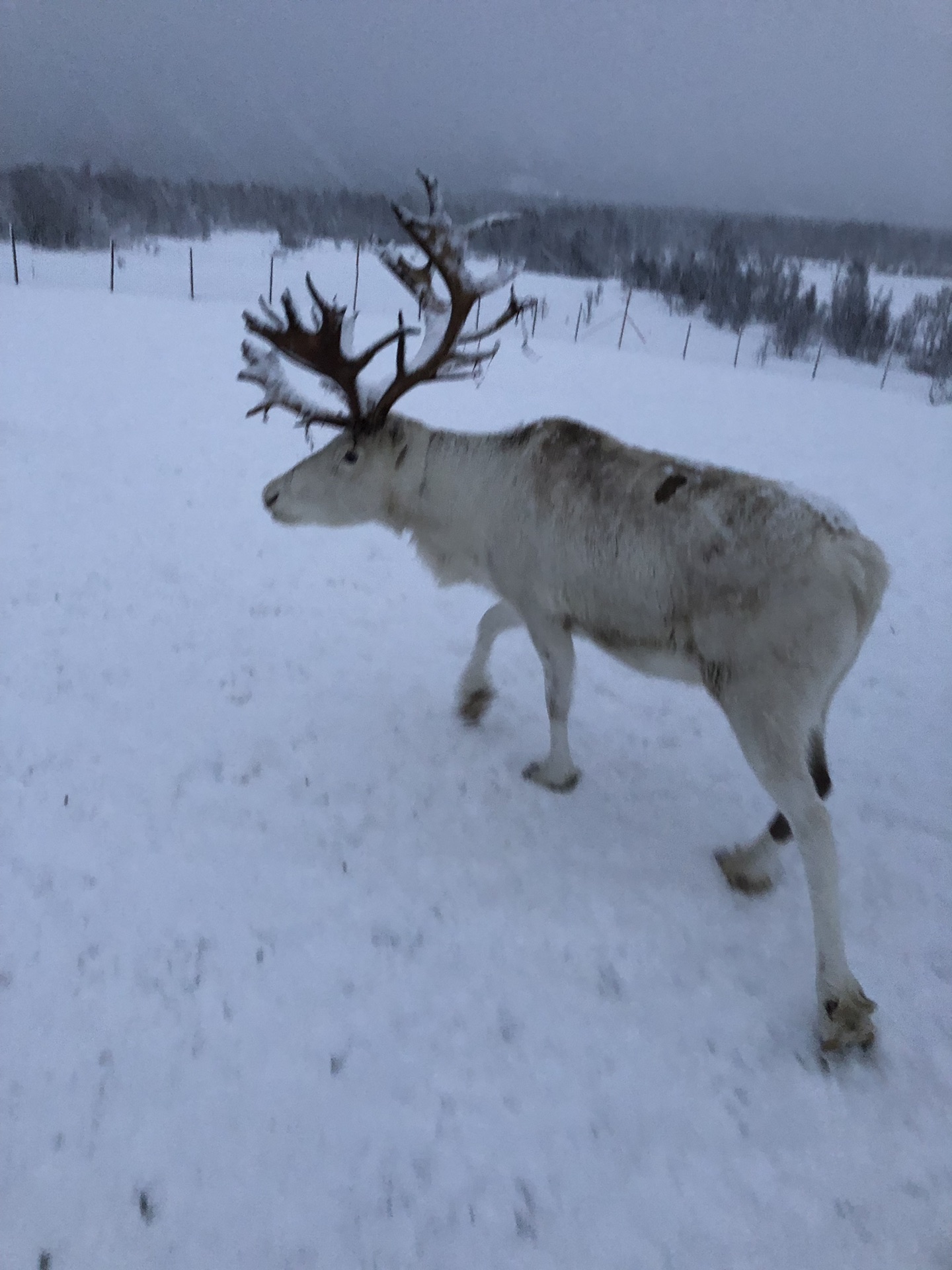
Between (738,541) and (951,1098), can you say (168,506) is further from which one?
(951,1098)

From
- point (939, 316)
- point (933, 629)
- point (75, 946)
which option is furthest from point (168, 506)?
point (939, 316)

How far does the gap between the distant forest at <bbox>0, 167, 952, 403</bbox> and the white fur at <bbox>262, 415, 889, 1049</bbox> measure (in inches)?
56.3

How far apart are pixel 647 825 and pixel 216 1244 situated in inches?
111

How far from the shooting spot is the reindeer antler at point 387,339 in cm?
421

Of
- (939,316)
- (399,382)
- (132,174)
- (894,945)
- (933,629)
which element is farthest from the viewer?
(132,174)

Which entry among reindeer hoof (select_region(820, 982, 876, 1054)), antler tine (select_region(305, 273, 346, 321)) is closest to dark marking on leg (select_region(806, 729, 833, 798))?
reindeer hoof (select_region(820, 982, 876, 1054))

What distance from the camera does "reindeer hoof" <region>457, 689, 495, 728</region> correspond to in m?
5.10

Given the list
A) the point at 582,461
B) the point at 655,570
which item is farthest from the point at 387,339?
the point at 655,570

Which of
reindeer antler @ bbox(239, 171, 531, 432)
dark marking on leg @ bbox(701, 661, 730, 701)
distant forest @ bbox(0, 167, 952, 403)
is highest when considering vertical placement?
distant forest @ bbox(0, 167, 952, 403)

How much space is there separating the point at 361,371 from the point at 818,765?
3.36m

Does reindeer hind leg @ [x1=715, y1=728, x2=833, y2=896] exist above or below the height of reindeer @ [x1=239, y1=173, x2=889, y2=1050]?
below

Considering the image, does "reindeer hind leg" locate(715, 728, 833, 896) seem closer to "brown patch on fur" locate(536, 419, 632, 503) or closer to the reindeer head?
"brown patch on fur" locate(536, 419, 632, 503)

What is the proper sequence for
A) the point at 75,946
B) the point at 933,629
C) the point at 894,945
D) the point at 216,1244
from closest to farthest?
the point at 216,1244, the point at 75,946, the point at 894,945, the point at 933,629

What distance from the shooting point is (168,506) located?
8500mm
